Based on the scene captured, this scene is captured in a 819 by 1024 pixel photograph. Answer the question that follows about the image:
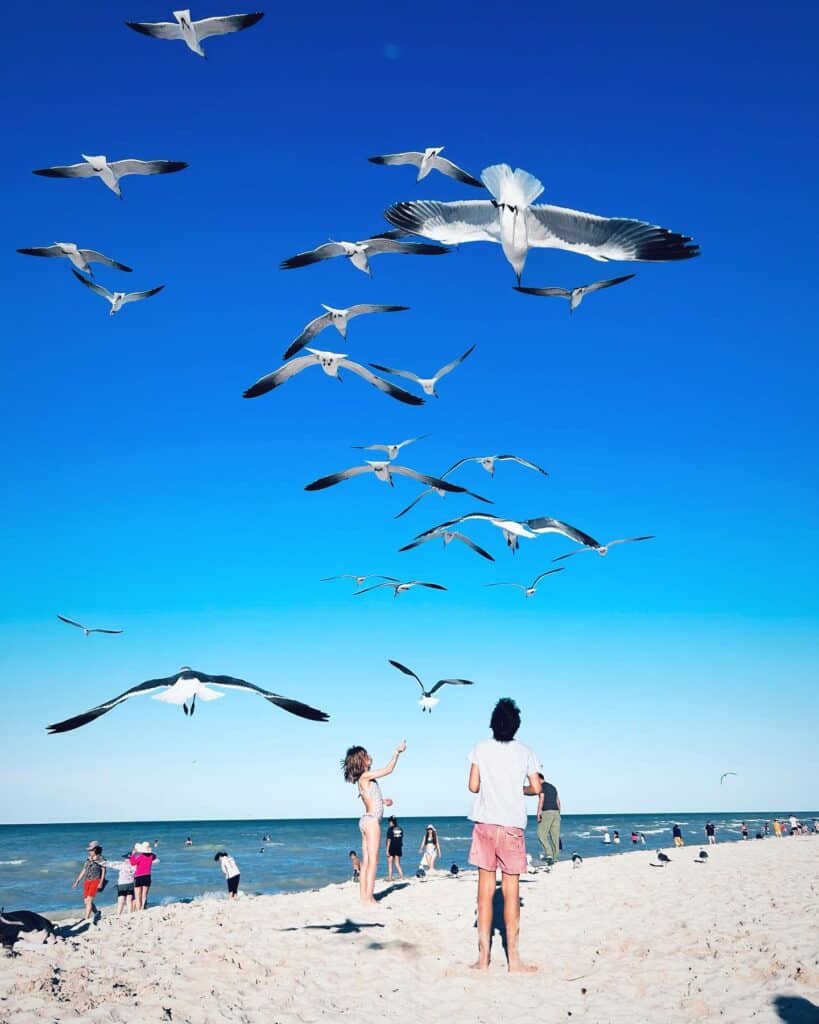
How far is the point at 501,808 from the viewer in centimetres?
559

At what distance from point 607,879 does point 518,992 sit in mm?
8142

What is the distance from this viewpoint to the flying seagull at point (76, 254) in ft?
36.1

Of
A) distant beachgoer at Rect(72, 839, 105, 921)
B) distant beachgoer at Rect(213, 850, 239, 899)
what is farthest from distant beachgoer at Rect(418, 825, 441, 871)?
distant beachgoer at Rect(72, 839, 105, 921)

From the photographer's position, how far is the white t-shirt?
5.60 metres

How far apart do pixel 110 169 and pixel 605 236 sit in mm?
7185

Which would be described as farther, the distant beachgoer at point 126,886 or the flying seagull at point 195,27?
the distant beachgoer at point 126,886

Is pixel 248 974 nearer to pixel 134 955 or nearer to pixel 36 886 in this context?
pixel 134 955

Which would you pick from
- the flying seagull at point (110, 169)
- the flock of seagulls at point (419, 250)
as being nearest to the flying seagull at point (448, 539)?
the flock of seagulls at point (419, 250)

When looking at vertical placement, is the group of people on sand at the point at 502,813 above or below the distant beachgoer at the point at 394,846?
above

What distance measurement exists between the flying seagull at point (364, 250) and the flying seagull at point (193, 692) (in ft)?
20.4

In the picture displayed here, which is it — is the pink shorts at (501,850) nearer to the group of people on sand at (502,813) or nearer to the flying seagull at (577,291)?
the group of people on sand at (502,813)

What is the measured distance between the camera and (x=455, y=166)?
1025 cm

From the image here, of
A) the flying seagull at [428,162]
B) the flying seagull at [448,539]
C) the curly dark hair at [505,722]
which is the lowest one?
the curly dark hair at [505,722]

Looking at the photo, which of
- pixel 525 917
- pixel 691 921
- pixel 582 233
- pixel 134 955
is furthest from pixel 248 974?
pixel 582 233
